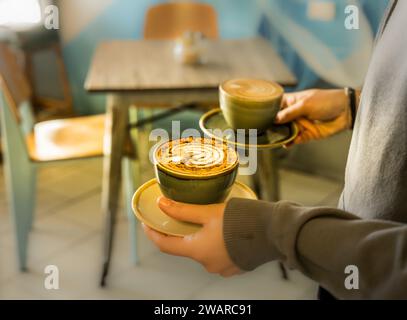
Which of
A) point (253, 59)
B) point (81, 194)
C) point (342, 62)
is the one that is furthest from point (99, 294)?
point (342, 62)

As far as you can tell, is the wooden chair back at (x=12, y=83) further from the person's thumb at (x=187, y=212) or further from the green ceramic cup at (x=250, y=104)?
the person's thumb at (x=187, y=212)

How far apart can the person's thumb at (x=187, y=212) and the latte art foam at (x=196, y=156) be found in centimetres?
4

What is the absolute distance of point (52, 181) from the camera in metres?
2.40

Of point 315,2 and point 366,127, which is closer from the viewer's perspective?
point 366,127

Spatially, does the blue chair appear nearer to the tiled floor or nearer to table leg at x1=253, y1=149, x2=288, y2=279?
the tiled floor

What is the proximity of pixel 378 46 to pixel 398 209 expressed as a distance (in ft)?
0.75

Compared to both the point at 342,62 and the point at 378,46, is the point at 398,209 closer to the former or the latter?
the point at 378,46

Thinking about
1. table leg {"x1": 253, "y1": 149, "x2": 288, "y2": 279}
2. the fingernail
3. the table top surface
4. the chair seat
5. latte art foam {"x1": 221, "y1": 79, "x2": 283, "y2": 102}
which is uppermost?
latte art foam {"x1": 221, "y1": 79, "x2": 283, "y2": 102}

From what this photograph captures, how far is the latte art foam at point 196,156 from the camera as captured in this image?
60 cm

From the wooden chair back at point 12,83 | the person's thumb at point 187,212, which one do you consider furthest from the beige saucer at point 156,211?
the wooden chair back at point 12,83

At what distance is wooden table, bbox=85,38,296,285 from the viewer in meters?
Answer: 1.50

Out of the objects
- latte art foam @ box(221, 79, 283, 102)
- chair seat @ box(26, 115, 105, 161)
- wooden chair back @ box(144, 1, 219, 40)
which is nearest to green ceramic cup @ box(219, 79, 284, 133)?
latte art foam @ box(221, 79, 283, 102)

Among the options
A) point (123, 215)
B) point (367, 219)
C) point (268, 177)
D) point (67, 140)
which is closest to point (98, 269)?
point (123, 215)

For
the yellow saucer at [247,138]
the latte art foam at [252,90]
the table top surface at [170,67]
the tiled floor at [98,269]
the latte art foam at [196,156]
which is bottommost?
the tiled floor at [98,269]
